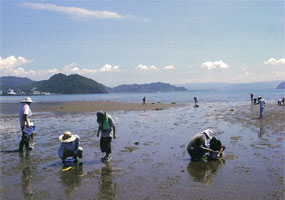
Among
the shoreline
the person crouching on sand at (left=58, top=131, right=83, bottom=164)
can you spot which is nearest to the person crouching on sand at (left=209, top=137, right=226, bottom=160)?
the person crouching on sand at (left=58, top=131, right=83, bottom=164)

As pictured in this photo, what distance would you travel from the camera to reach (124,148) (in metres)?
12.9

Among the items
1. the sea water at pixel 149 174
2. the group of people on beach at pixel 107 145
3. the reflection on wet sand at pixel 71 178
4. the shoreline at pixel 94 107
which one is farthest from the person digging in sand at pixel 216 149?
the shoreline at pixel 94 107

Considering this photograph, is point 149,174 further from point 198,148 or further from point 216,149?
point 216,149

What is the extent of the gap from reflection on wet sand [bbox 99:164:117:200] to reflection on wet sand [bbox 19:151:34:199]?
182 cm

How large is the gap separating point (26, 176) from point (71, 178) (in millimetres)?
1580

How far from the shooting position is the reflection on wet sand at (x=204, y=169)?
816cm

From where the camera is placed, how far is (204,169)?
360 inches

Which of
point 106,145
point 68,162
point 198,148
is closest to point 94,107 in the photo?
point 106,145

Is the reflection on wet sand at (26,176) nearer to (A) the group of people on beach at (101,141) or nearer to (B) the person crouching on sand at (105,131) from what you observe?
(A) the group of people on beach at (101,141)

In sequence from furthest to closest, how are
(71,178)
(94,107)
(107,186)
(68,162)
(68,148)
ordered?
1. (94,107)
2. (68,148)
3. (68,162)
4. (71,178)
5. (107,186)

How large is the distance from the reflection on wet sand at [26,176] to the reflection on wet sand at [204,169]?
4.69m

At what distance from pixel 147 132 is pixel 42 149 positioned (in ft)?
22.8

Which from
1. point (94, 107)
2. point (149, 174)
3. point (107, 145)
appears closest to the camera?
point (149, 174)

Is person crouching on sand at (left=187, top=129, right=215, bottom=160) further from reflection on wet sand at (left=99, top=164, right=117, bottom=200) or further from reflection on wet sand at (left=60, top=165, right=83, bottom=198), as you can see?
reflection on wet sand at (left=60, top=165, right=83, bottom=198)
